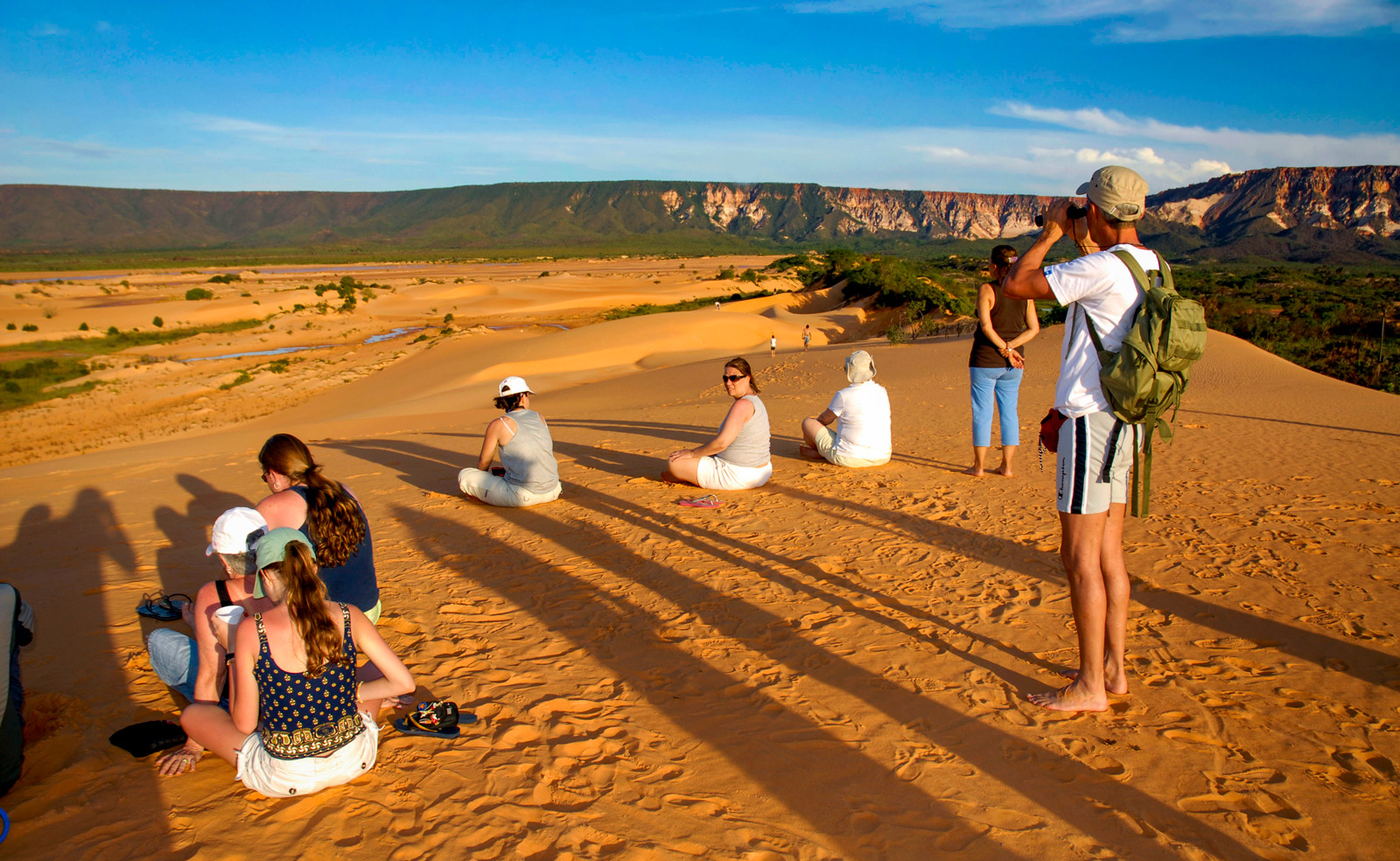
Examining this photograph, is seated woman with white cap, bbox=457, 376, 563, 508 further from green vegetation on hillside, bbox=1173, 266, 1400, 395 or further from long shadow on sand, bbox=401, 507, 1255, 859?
green vegetation on hillside, bbox=1173, 266, 1400, 395

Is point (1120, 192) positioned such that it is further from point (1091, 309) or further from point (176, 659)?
point (176, 659)

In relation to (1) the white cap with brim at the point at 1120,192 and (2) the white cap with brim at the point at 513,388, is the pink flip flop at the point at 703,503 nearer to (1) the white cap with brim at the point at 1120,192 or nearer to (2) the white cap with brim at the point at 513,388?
(2) the white cap with brim at the point at 513,388

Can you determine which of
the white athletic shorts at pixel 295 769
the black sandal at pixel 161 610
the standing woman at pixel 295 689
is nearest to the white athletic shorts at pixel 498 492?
the black sandal at pixel 161 610

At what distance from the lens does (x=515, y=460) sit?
21.9 feet

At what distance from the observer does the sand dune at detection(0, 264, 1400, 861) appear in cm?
274

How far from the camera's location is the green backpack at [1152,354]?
2928 millimetres

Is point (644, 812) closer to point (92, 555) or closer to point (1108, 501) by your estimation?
point (1108, 501)

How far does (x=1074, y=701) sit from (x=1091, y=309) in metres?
1.71

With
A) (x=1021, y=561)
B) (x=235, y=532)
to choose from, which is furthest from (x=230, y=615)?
(x=1021, y=561)

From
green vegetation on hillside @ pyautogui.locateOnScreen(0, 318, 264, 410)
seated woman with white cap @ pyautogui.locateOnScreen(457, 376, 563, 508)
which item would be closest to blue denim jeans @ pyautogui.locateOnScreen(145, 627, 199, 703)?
seated woman with white cap @ pyautogui.locateOnScreen(457, 376, 563, 508)

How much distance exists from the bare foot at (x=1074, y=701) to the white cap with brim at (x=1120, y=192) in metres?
2.04

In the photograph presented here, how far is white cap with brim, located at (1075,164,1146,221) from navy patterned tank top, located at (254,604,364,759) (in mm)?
3504

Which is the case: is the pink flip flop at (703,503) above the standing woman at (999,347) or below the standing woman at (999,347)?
below

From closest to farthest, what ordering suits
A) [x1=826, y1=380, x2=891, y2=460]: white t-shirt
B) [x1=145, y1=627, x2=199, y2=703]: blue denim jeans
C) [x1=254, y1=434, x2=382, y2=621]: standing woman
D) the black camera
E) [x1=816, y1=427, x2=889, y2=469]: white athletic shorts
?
the black camera
[x1=145, y1=627, x2=199, y2=703]: blue denim jeans
[x1=254, y1=434, x2=382, y2=621]: standing woman
[x1=826, y1=380, x2=891, y2=460]: white t-shirt
[x1=816, y1=427, x2=889, y2=469]: white athletic shorts
